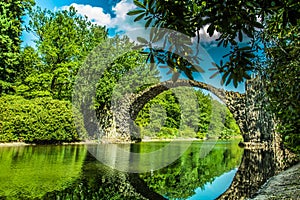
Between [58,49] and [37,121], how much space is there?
6567 mm

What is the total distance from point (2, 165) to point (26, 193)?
8.36ft

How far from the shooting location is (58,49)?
54.4 feet

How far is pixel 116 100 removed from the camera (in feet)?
56.0

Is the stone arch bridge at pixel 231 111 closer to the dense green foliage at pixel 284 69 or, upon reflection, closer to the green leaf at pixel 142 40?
the dense green foliage at pixel 284 69

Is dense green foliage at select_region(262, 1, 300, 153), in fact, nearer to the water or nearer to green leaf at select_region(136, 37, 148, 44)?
green leaf at select_region(136, 37, 148, 44)

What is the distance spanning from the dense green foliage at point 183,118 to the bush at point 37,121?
9.05 meters

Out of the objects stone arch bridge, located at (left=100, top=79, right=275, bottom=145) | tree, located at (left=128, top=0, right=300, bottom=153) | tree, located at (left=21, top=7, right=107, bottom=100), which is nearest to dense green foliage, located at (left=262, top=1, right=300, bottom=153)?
tree, located at (left=128, top=0, right=300, bottom=153)

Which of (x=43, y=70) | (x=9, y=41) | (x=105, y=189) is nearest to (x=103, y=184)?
(x=105, y=189)

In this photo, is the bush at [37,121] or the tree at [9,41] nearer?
the bush at [37,121]

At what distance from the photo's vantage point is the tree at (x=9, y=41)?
45.9ft

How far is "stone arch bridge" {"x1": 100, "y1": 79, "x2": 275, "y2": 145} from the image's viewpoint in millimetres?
12312

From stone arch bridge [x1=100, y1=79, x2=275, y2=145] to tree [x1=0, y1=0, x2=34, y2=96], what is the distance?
255 inches

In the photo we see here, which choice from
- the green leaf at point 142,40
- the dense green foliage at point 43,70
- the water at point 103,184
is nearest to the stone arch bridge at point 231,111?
the dense green foliage at point 43,70

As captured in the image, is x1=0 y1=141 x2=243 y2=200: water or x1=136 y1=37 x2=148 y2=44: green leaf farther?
x1=0 y1=141 x2=243 y2=200: water
